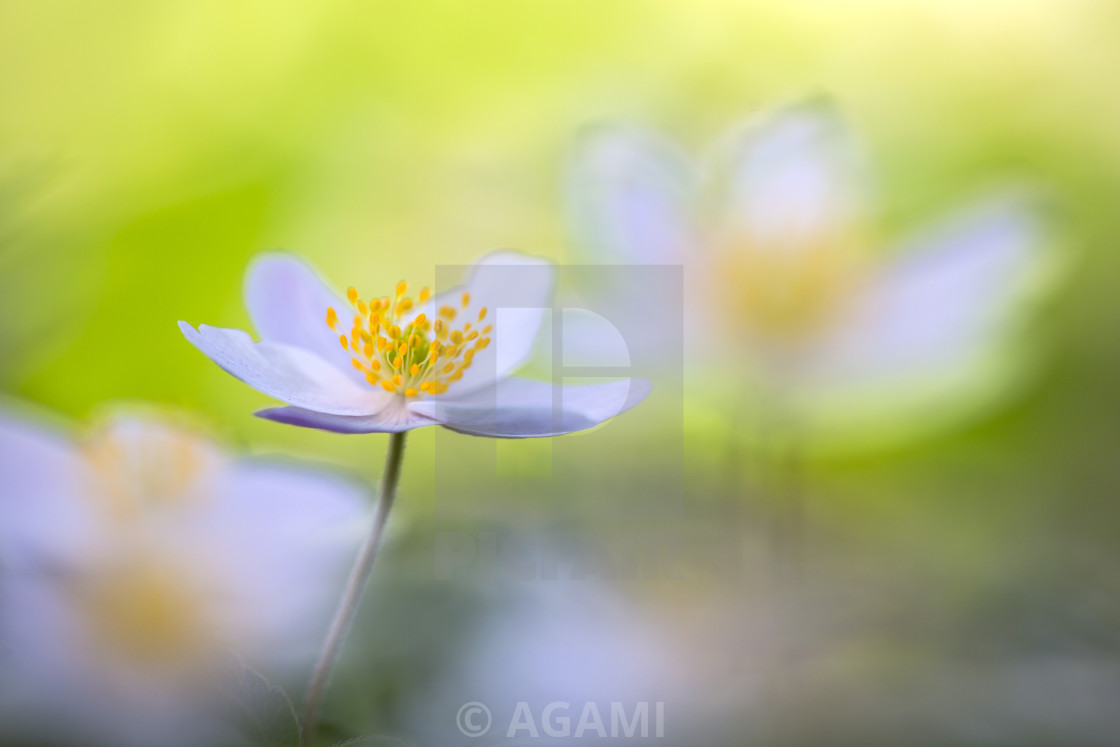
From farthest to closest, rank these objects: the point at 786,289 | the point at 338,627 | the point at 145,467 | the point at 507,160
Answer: the point at 507,160 < the point at 786,289 < the point at 145,467 < the point at 338,627

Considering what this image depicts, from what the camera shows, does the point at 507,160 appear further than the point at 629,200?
Yes

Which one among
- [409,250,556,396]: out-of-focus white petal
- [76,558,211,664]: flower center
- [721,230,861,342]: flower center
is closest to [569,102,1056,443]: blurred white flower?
[721,230,861,342]: flower center

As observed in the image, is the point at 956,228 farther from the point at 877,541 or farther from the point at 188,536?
the point at 188,536

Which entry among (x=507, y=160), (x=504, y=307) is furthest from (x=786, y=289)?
(x=507, y=160)

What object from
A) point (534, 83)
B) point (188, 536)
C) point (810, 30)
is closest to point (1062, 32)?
point (810, 30)

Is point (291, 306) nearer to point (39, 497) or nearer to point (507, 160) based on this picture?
point (39, 497)
